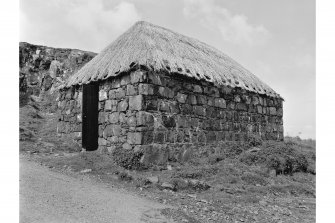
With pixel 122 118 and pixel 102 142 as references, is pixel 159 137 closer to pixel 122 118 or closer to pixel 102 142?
pixel 122 118

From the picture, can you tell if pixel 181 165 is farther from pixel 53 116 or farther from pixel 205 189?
pixel 53 116

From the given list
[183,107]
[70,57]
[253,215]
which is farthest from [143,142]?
[70,57]

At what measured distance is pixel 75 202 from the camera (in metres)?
5.51

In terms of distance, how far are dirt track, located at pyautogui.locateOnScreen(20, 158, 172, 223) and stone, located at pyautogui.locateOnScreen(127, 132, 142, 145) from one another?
165cm

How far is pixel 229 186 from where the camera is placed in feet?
25.1

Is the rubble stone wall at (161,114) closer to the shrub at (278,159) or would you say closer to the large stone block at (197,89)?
the large stone block at (197,89)

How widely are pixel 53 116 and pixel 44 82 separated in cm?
345

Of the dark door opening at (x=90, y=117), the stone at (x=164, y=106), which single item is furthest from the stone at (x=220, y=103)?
the dark door opening at (x=90, y=117)

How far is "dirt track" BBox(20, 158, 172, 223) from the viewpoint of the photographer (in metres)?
4.84

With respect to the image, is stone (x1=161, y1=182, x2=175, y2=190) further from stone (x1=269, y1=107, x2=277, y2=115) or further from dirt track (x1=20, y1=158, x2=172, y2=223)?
stone (x1=269, y1=107, x2=277, y2=115)

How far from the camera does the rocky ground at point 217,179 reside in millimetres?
6113

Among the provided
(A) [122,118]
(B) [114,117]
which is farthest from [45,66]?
(A) [122,118]

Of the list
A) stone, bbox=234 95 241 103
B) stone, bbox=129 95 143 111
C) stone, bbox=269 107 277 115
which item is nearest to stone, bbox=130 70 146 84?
stone, bbox=129 95 143 111

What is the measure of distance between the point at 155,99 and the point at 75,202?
3866 millimetres
